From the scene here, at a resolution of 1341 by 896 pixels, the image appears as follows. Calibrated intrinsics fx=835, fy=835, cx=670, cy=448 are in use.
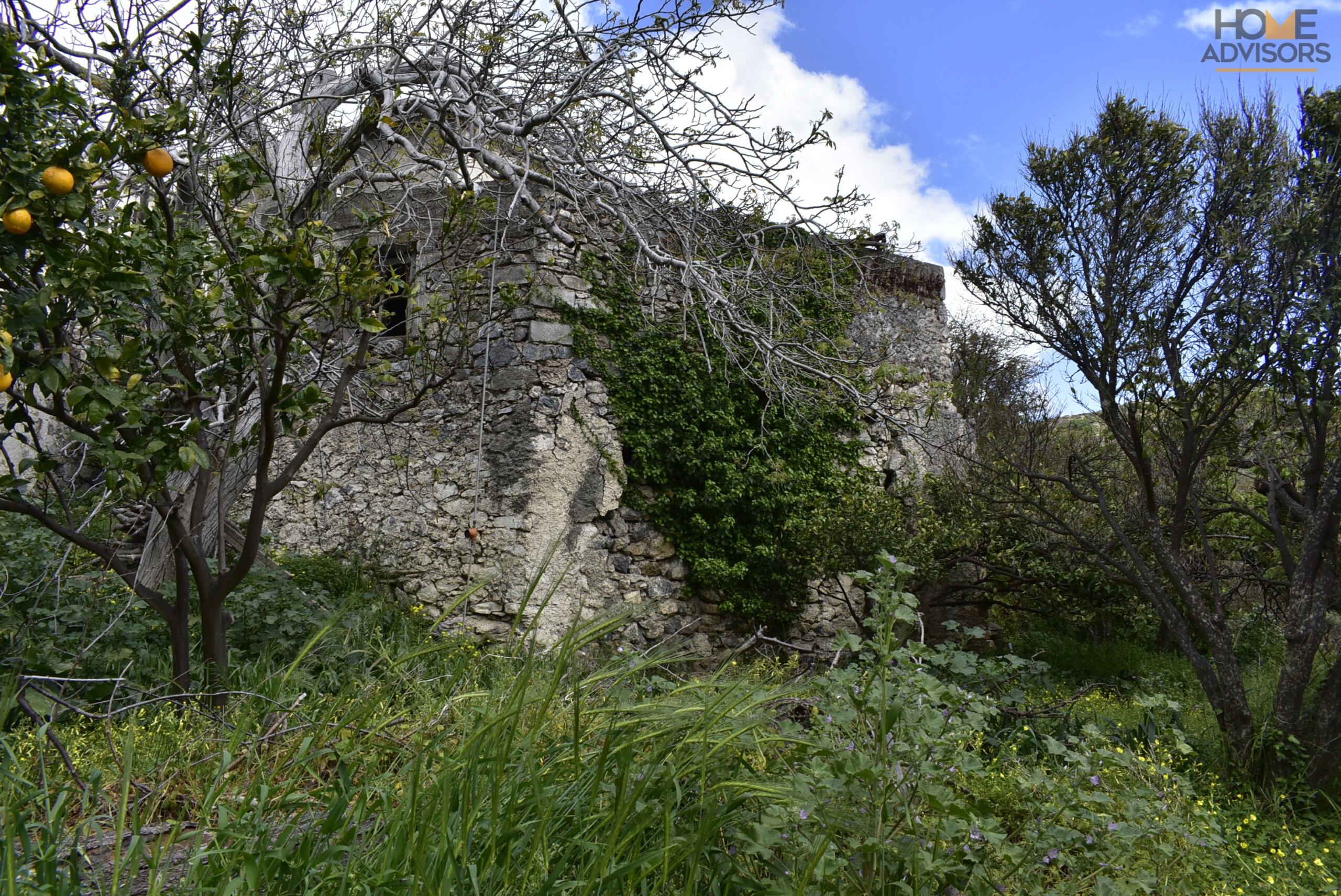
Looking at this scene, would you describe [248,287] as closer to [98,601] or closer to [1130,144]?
[98,601]

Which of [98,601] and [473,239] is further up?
[473,239]

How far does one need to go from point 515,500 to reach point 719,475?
1.65m

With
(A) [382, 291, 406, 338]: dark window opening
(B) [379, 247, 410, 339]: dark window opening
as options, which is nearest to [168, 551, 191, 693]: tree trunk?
(B) [379, 247, 410, 339]: dark window opening

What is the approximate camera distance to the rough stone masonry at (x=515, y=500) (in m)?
5.93

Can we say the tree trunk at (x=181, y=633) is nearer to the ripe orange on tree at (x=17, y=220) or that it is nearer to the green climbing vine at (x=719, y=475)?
the ripe orange on tree at (x=17, y=220)

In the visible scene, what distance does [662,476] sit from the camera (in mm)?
6453

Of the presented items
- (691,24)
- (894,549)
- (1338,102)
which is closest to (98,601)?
(691,24)

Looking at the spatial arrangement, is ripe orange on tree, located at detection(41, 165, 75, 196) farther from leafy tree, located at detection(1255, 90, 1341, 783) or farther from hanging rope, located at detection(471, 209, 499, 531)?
leafy tree, located at detection(1255, 90, 1341, 783)

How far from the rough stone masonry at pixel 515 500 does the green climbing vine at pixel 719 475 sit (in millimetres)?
156

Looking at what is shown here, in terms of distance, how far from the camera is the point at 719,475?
662cm

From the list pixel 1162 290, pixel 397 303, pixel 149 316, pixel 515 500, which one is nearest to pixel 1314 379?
pixel 1162 290

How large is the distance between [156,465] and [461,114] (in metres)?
2.85

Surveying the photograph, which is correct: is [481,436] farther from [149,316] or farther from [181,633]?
[181,633]

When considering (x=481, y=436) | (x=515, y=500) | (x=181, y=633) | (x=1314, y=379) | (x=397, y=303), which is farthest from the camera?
(x=397, y=303)
